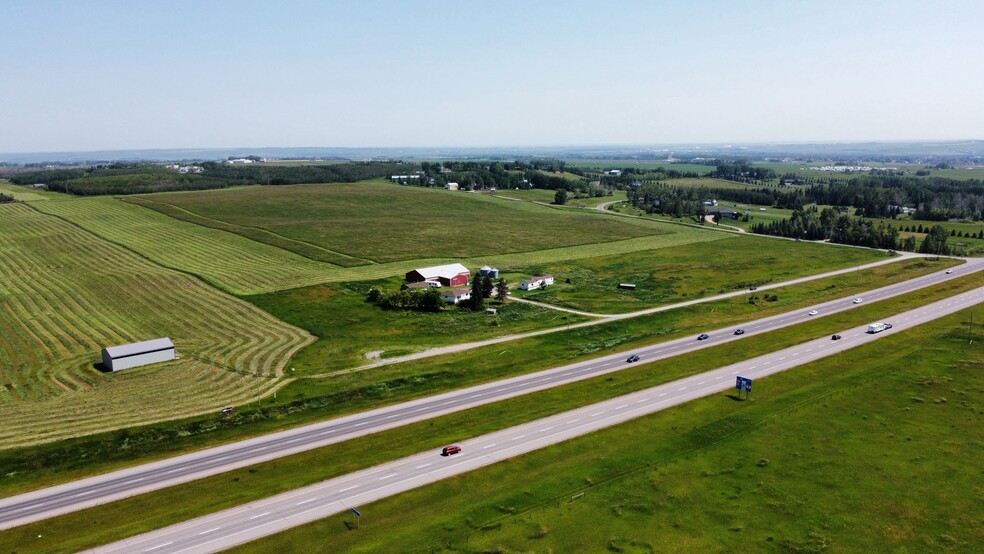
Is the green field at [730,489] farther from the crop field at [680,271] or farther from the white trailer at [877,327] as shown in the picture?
the crop field at [680,271]

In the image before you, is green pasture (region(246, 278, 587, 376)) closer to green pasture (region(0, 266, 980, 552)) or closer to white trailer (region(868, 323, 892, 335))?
green pasture (region(0, 266, 980, 552))

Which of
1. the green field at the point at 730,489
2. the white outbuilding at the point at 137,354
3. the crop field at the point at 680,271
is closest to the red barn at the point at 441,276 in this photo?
the crop field at the point at 680,271

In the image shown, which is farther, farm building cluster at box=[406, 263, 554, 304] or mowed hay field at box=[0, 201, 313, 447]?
farm building cluster at box=[406, 263, 554, 304]

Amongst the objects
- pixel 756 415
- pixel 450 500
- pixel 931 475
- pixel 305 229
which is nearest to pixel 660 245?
pixel 305 229

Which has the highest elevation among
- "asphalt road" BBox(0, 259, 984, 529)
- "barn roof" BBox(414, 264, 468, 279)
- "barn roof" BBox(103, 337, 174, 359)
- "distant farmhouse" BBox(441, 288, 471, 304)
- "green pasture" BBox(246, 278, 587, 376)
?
"barn roof" BBox(414, 264, 468, 279)

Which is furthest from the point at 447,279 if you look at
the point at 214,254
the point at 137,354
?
the point at 214,254

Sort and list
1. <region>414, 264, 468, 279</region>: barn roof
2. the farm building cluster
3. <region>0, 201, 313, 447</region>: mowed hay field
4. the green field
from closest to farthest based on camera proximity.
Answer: the green field, <region>0, 201, 313, 447</region>: mowed hay field, the farm building cluster, <region>414, 264, 468, 279</region>: barn roof

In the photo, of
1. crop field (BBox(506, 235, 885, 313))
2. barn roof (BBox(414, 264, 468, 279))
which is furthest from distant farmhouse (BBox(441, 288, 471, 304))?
barn roof (BBox(414, 264, 468, 279))

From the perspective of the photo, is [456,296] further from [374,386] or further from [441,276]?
[374,386]
